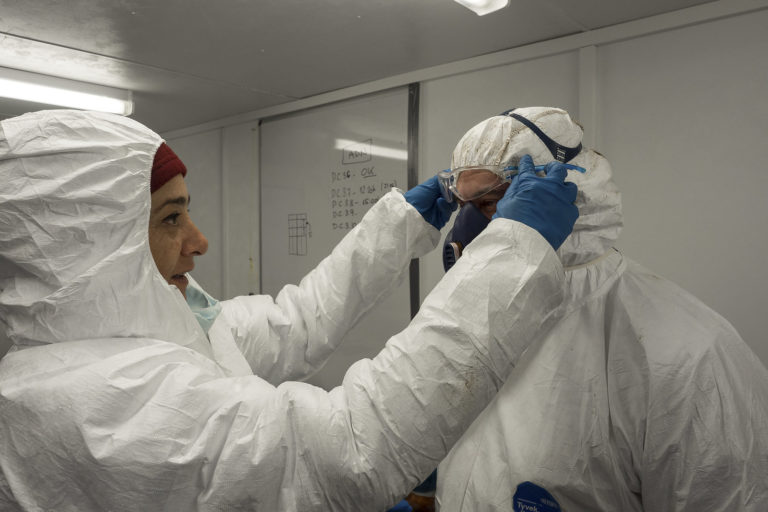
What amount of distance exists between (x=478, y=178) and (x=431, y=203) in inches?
12.4

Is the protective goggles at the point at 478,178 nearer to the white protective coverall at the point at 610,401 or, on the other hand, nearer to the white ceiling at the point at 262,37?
the white protective coverall at the point at 610,401

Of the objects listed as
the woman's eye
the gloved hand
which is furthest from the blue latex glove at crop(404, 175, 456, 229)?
the woman's eye

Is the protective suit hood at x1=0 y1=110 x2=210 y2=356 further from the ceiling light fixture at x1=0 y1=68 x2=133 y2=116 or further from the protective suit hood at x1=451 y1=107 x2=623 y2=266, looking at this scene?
the ceiling light fixture at x1=0 y1=68 x2=133 y2=116

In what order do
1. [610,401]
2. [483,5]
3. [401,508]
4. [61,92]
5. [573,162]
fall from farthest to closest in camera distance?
[61,92] < [483,5] < [401,508] < [573,162] < [610,401]

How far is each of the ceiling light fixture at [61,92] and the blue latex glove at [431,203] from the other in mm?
1914

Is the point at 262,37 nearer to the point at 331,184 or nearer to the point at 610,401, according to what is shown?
the point at 331,184

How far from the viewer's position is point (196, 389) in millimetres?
881

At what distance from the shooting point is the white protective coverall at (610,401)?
0.96m

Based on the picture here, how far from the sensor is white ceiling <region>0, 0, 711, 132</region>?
1760 millimetres

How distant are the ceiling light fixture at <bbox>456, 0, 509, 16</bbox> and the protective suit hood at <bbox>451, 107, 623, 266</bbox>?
603 mm

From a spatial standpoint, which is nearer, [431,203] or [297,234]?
[431,203]

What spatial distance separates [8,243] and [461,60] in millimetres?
1865

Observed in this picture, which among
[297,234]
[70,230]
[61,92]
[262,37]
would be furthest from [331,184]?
[70,230]

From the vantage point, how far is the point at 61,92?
2.57 metres
